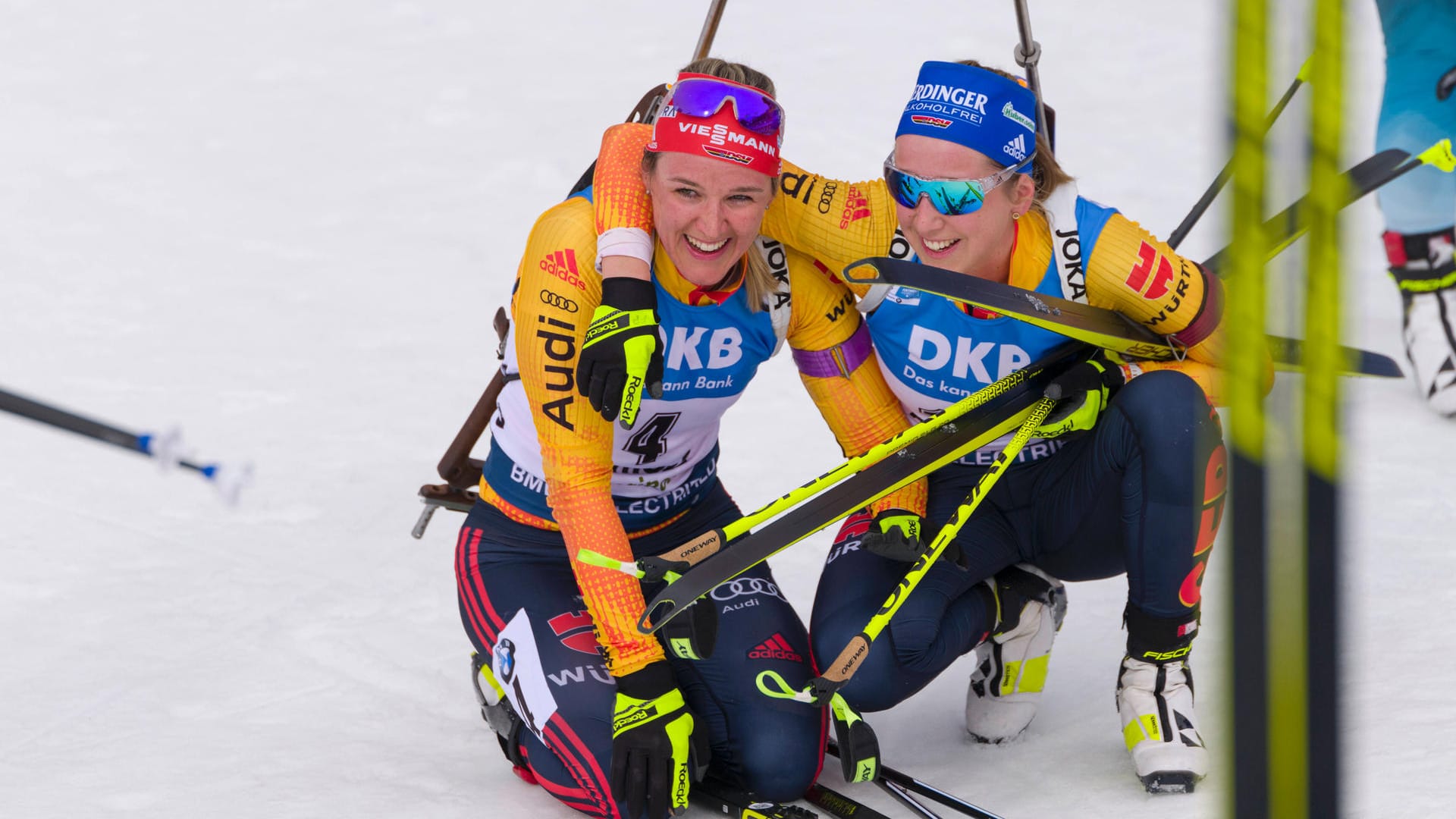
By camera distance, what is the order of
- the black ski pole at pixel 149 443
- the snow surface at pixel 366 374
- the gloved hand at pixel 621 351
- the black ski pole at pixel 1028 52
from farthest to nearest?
the black ski pole at pixel 1028 52 → the snow surface at pixel 366 374 → the gloved hand at pixel 621 351 → the black ski pole at pixel 149 443

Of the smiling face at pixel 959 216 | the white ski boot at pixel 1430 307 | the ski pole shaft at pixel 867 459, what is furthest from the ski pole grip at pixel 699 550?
the white ski boot at pixel 1430 307

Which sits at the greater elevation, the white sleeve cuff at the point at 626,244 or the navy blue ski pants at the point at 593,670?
the white sleeve cuff at the point at 626,244

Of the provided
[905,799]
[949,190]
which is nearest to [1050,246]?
[949,190]

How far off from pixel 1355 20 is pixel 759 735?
200 centimetres

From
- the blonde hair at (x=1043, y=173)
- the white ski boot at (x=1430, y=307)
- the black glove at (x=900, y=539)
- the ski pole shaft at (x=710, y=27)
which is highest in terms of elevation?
the ski pole shaft at (x=710, y=27)

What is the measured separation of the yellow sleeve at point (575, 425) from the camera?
8.14 feet

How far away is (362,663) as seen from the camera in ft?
11.1

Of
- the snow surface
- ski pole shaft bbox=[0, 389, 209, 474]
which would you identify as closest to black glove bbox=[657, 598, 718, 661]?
the snow surface

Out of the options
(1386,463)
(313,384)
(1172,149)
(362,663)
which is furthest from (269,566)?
(1172,149)

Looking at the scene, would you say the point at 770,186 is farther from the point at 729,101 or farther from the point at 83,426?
the point at 83,426

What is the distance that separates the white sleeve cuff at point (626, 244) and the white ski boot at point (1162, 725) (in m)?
1.15

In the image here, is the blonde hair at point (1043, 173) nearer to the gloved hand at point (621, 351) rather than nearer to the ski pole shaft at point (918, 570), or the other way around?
the ski pole shaft at point (918, 570)

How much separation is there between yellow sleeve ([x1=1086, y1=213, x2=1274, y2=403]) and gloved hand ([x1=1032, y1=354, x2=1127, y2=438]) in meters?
0.12

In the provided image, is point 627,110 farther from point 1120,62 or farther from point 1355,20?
point 1355,20
